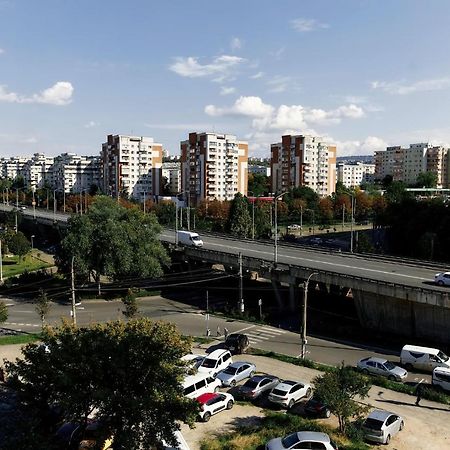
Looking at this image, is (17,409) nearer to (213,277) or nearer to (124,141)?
(213,277)

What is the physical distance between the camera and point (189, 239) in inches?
2084

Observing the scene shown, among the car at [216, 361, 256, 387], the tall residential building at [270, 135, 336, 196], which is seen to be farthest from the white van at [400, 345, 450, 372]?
the tall residential building at [270, 135, 336, 196]

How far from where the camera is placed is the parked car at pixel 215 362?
26.2 metres

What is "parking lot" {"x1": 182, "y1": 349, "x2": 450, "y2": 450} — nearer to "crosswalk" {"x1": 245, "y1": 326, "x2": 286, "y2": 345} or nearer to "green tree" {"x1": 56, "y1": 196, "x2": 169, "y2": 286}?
"crosswalk" {"x1": 245, "y1": 326, "x2": 286, "y2": 345}

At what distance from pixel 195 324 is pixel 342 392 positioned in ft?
67.3

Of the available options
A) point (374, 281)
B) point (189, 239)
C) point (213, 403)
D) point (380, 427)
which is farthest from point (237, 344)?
point (189, 239)

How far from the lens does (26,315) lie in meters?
42.1

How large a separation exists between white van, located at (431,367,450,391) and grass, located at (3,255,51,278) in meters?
49.5

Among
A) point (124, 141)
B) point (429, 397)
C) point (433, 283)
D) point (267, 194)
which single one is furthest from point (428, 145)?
point (429, 397)

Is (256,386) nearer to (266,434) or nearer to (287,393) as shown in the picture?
(287,393)

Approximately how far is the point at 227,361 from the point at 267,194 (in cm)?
12008

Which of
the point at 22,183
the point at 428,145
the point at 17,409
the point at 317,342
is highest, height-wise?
the point at 428,145

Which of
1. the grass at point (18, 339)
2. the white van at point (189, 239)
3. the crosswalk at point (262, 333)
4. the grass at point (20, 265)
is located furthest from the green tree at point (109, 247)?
the grass at point (20, 265)

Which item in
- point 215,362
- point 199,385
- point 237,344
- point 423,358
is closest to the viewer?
point 199,385
